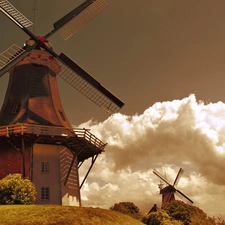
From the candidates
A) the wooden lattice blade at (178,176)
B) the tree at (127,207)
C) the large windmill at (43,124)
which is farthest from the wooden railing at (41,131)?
the wooden lattice blade at (178,176)

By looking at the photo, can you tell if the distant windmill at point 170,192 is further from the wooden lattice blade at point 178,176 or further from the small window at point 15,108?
the small window at point 15,108

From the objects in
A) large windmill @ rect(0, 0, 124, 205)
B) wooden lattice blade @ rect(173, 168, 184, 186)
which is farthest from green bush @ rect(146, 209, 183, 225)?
wooden lattice blade @ rect(173, 168, 184, 186)

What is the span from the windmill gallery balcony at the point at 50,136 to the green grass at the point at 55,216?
32.0ft

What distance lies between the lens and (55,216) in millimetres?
21750

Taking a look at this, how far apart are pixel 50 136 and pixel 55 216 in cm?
1161

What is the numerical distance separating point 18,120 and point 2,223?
623 inches

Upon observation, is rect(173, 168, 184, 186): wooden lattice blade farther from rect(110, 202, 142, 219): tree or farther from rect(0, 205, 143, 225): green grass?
rect(0, 205, 143, 225): green grass

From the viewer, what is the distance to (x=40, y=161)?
33.6 metres

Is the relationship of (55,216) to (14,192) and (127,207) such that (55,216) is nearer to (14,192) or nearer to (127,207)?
(14,192)

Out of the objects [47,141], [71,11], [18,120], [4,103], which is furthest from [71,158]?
[71,11]

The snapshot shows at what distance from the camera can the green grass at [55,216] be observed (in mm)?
20688

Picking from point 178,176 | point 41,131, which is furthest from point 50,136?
point 178,176

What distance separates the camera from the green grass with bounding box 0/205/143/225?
20688mm

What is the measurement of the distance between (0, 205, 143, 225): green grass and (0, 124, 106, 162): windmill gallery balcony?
9.74 m
